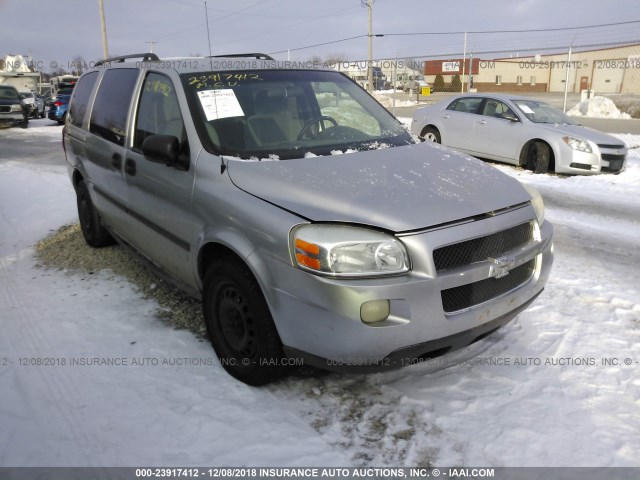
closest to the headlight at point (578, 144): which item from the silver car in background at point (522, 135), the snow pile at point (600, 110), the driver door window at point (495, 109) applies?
the silver car in background at point (522, 135)

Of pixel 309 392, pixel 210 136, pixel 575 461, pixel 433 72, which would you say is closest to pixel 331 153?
pixel 210 136

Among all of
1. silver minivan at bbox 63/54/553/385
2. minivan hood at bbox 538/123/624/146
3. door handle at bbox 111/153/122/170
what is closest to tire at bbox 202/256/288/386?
silver minivan at bbox 63/54/553/385

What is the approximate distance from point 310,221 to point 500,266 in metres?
1.01

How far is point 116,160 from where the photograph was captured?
4.25 m

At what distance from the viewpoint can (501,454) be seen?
2520 mm

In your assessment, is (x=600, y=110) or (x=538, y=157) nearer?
(x=538, y=157)

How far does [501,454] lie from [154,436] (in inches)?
68.9

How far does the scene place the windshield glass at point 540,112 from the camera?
10.1m

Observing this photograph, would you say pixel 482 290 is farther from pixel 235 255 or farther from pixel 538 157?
pixel 538 157

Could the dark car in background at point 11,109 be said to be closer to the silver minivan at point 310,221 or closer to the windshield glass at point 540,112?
the windshield glass at point 540,112

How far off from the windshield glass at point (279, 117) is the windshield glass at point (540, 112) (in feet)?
22.9

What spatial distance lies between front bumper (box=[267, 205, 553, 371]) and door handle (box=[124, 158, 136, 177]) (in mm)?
1890

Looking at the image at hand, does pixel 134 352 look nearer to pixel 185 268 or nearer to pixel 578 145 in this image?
pixel 185 268

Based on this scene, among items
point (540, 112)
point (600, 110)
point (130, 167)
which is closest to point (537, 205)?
point (130, 167)
